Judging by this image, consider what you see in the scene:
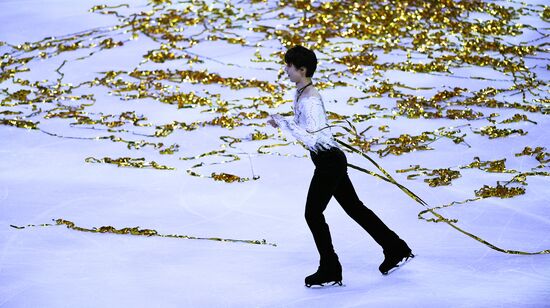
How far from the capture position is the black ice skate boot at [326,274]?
322cm

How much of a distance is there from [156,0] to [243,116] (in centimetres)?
402

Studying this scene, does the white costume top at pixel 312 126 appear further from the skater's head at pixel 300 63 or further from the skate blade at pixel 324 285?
the skate blade at pixel 324 285

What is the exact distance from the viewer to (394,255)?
11.1 feet

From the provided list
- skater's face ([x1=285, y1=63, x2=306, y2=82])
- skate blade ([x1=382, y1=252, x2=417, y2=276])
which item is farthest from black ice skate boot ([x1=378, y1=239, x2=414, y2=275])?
skater's face ([x1=285, y1=63, x2=306, y2=82])

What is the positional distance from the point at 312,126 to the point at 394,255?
2.73 feet

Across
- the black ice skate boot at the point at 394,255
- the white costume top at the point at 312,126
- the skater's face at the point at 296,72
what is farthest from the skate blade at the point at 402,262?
the skater's face at the point at 296,72

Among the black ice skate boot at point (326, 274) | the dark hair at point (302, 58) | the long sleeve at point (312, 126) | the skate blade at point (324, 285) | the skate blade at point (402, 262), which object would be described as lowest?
the skate blade at point (324, 285)

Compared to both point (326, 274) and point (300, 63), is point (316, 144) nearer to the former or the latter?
point (300, 63)

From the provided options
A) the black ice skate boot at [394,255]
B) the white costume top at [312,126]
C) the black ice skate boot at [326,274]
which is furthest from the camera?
the black ice skate boot at [394,255]

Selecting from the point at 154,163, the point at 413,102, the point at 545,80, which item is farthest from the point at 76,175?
the point at 545,80

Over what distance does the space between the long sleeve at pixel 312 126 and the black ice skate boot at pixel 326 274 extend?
563 millimetres

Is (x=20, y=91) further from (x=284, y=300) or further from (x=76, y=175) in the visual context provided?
(x=284, y=300)

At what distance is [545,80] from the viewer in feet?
23.4

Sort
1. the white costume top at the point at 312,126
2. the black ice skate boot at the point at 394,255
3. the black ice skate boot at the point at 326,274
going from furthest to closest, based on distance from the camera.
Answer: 1. the black ice skate boot at the point at 394,255
2. the black ice skate boot at the point at 326,274
3. the white costume top at the point at 312,126
